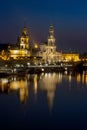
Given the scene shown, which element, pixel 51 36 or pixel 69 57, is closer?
pixel 51 36

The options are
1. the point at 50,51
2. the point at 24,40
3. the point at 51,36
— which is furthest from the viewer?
the point at 50,51

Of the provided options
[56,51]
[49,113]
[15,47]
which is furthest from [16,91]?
[56,51]

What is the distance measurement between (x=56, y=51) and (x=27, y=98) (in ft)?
190

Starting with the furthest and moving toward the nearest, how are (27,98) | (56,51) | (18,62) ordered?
1. (56,51)
2. (18,62)
3. (27,98)

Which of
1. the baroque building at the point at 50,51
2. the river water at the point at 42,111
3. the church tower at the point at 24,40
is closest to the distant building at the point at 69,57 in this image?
the baroque building at the point at 50,51

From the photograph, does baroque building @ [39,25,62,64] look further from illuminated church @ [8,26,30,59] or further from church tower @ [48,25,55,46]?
illuminated church @ [8,26,30,59]

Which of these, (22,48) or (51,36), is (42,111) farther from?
(51,36)

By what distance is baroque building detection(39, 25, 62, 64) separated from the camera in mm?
75438

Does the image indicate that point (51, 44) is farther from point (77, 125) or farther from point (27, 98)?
point (77, 125)

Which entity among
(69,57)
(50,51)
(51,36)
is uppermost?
(51,36)

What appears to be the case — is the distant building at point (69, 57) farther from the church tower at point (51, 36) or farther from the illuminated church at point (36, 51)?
the church tower at point (51, 36)

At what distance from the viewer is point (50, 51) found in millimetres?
77875

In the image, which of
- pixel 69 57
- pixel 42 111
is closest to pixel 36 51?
pixel 69 57

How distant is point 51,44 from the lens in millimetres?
76750
